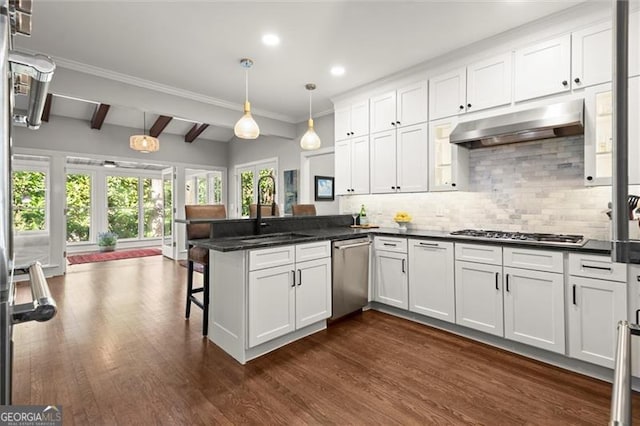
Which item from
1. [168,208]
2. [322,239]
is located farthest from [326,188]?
[168,208]

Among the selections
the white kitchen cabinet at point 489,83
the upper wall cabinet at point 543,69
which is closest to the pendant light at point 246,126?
the white kitchen cabinet at point 489,83

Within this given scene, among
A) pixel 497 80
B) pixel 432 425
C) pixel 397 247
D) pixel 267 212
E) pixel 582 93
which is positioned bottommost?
pixel 432 425

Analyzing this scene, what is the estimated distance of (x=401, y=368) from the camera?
8.14ft

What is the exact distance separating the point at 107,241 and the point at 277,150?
5.51 metres

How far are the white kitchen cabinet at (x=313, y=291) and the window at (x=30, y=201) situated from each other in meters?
5.92

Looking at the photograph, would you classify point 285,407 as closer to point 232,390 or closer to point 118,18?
point 232,390

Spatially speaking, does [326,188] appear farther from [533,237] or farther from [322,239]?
[533,237]

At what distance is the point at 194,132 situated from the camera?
7.61 m

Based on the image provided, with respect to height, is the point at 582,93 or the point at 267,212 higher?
the point at 582,93

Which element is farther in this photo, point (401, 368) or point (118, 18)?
point (118, 18)

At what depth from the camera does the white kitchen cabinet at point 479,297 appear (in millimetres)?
2801

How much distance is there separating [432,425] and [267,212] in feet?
10.7

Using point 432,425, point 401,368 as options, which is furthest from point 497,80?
point 432,425

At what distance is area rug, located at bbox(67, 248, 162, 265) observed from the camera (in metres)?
7.37
